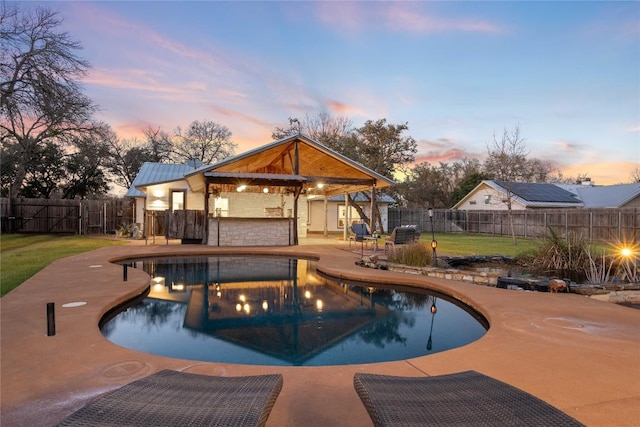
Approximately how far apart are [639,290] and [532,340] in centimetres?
441

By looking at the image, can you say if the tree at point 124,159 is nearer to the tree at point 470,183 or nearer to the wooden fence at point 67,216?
the wooden fence at point 67,216

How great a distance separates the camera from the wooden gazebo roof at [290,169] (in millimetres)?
14375

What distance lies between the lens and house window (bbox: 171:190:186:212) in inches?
782

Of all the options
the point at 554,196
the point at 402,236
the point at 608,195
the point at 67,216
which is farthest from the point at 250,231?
the point at 608,195

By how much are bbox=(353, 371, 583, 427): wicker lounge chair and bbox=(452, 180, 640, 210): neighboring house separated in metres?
Answer: 25.9

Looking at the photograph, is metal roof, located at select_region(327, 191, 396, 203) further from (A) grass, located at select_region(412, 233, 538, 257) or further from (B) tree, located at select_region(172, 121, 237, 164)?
(B) tree, located at select_region(172, 121, 237, 164)

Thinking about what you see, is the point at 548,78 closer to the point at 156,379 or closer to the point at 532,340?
the point at 532,340

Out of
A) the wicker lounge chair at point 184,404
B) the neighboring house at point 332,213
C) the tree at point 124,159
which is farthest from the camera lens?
the tree at point 124,159

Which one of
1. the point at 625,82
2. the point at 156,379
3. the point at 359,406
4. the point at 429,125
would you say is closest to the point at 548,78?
the point at 625,82

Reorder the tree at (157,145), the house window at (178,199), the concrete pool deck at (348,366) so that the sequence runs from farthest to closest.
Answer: the tree at (157,145)
the house window at (178,199)
the concrete pool deck at (348,366)

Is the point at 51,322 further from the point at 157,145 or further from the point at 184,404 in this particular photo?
the point at 157,145

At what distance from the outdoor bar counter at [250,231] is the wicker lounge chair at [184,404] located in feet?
43.9

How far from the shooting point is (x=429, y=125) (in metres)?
23.5

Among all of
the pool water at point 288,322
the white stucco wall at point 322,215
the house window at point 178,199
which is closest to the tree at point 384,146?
the white stucco wall at point 322,215
